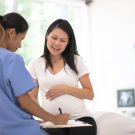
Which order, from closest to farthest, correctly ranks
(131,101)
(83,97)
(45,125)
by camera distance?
(45,125)
(83,97)
(131,101)

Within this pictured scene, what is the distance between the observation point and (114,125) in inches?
75.6

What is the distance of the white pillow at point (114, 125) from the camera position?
1881mm

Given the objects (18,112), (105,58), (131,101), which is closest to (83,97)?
(18,112)

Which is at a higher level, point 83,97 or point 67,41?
point 67,41

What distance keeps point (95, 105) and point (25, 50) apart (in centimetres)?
106

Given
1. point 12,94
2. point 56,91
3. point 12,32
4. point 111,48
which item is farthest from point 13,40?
point 111,48

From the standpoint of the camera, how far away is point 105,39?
12.3 feet

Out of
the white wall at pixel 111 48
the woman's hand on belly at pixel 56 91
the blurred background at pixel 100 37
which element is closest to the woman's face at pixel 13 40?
the woman's hand on belly at pixel 56 91

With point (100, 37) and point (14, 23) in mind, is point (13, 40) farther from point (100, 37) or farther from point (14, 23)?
point (100, 37)

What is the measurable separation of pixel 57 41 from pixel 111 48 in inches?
71.1

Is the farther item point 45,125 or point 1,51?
point 45,125

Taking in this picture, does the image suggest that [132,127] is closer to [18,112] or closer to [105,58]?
[18,112]

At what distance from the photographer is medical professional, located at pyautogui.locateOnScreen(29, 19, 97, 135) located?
184cm

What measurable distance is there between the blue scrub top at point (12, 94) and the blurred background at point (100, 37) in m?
2.09
